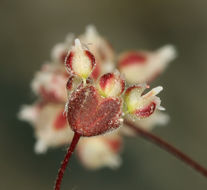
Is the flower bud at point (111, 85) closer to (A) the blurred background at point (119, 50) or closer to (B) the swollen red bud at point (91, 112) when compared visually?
(B) the swollen red bud at point (91, 112)

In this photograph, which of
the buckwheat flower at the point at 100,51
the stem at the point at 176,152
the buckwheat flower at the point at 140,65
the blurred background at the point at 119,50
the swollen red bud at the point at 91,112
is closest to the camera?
the swollen red bud at the point at 91,112

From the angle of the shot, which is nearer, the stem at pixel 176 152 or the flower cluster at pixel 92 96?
the flower cluster at pixel 92 96

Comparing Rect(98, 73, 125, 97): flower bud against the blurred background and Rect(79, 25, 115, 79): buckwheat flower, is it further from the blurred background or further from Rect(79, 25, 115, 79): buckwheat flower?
the blurred background

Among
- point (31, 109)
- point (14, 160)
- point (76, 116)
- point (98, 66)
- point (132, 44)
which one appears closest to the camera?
point (76, 116)

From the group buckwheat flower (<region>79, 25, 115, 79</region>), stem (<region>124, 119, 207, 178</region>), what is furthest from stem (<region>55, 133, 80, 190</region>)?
buckwheat flower (<region>79, 25, 115, 79</region>)

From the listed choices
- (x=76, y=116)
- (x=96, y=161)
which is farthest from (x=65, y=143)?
(x=76, y=116)

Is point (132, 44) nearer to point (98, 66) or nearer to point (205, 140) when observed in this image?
point (205, 140)

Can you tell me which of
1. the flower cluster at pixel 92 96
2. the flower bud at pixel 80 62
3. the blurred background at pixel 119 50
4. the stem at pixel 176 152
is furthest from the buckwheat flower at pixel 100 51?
the blurred background at pixel 119 50
